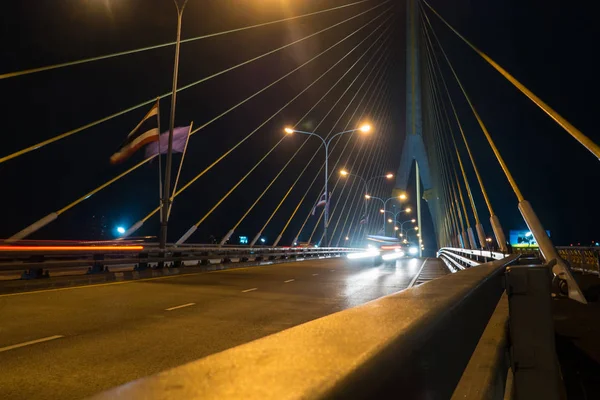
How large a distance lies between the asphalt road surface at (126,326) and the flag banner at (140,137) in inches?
305

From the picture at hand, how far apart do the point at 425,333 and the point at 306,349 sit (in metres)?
0.65

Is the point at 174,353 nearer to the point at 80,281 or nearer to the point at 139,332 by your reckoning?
the point at 139,332

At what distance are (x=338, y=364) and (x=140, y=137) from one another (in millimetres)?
20985

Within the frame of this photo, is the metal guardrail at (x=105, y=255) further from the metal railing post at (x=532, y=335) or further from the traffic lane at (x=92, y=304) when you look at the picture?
the metal railing post at (x=532, y=335)

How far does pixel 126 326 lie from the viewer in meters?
7.56

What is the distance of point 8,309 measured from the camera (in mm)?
9172

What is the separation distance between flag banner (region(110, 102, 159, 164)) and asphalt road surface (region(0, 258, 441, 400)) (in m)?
7.76

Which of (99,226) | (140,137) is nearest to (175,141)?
(140,137)

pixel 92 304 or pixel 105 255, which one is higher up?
pixel 105 255

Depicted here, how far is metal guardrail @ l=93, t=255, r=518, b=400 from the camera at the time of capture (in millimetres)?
1232

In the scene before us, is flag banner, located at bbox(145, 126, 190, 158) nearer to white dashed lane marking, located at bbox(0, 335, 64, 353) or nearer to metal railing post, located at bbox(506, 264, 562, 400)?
white dashed lane marking, located at bbox(0, 335, 64, 353)

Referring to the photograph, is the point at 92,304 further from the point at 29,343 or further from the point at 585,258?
the point at 585,258

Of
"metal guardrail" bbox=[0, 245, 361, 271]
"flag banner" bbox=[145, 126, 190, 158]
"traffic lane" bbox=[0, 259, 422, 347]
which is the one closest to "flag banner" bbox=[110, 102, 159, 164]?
"flag banner" bbox=[145, 126, 190, 158]

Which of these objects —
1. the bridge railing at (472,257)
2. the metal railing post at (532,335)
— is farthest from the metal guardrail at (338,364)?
the bridge railing at (472,257)
